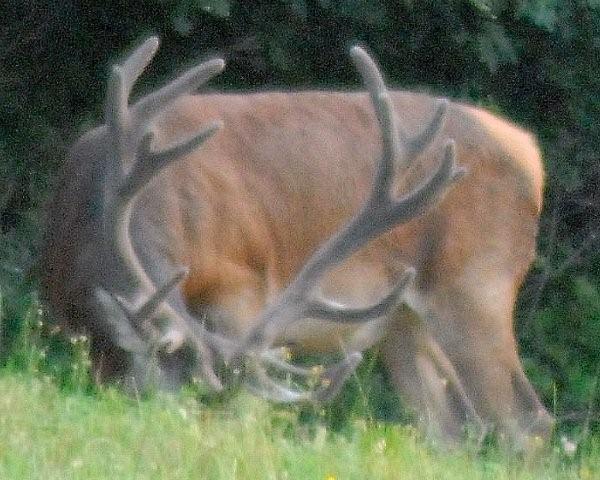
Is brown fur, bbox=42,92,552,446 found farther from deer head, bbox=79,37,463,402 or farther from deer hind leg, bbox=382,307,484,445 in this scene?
deer head, bbox=79,37,463,402

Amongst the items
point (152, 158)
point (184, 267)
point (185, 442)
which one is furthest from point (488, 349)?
point (185, 442)

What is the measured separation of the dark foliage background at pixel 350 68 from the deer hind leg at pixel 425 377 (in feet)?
1.22

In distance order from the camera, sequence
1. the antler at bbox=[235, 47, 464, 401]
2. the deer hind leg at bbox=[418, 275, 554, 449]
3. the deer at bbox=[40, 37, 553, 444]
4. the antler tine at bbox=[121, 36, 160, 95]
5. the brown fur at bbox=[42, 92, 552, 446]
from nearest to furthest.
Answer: the antler tine at bbox=[121, 36, 160, 95], the antler at bbox=[235, 47, 464, 401], the deer at bbox=[40, 37, 553, 444], the brown fur at bbox=[42, 92, 552, 446], the deer hind leg at bbox=[418, 275, 554, 449]

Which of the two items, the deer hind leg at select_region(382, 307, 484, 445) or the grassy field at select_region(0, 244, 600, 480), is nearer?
the grassy field at select_region(0, 244, 600, 480)

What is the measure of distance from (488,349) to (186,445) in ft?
9.72

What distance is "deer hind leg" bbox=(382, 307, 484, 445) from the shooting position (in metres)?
7.64

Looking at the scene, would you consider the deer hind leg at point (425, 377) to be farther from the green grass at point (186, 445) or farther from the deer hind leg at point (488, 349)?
the green grass at point (186, 445)

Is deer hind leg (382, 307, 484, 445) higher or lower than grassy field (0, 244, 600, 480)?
lower

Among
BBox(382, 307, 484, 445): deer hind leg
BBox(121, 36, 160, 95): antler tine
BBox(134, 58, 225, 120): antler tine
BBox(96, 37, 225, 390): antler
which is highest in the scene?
BBox(121, 36, 160, 95): antler tine

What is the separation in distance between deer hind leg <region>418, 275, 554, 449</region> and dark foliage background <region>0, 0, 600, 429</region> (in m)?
0.94

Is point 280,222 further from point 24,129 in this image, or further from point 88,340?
point 24,129

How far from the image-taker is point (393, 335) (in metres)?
7.89

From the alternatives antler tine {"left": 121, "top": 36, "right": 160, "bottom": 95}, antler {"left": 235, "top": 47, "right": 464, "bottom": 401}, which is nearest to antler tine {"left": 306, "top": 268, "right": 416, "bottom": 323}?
antler {"left": 235, "top": 47, "right": 464, "bottom": 401}

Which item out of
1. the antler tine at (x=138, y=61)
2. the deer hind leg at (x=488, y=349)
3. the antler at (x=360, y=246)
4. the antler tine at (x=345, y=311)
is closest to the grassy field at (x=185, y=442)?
the antler at (x=360, y=246)
